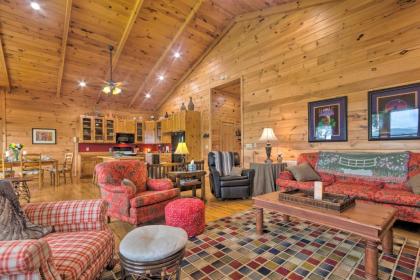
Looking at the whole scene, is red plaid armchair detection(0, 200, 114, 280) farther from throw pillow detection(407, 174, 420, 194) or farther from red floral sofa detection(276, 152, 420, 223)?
throw pillow detection(407, 174, 420, 194)

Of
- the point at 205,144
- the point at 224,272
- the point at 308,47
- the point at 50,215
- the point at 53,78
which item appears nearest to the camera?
the point at 50,215

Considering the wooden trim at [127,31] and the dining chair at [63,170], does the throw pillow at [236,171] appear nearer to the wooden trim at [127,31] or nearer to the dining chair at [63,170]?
the wooden trim at [127,31]

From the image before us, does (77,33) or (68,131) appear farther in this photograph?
(68,131)

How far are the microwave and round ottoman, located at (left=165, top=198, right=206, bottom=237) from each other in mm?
6375

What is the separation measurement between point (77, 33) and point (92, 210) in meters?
5.19

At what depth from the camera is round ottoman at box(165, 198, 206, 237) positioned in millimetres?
2369

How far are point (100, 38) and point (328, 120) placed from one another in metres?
5.62

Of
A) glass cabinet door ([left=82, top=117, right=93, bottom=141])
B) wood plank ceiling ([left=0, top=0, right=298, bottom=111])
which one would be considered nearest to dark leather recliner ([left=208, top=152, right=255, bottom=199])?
wood plank ceiling ([left=0, top=0, right=298, bottom=111])

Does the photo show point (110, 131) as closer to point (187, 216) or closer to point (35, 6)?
point (35, 6)

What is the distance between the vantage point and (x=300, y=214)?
2.14 m

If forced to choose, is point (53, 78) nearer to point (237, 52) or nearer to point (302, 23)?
point (237, 52)

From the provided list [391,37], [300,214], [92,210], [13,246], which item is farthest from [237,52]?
[13,246]

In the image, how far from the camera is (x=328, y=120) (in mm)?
3986

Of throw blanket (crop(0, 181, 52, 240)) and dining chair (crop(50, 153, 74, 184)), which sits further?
dining chair (crop(50, 153, 74, 184))
